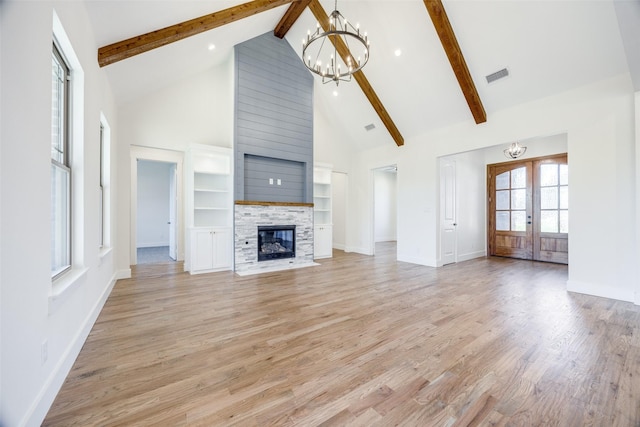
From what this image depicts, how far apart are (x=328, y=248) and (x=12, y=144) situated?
6.25 m

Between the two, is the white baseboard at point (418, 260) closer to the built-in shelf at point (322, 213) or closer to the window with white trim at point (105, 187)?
the built-in shelf at point (322, 213)

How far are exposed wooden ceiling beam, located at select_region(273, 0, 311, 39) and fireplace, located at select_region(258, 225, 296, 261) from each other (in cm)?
432

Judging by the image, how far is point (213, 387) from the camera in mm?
1814

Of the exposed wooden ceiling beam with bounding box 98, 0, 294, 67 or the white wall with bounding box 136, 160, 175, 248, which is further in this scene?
the white wall with bounding box 136, 160, 175, 248

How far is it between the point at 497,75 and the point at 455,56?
2.61ft

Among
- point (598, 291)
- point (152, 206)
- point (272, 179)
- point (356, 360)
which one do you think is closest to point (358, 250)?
point (272, 179)

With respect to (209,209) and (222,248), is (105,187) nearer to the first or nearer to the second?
(209,209)

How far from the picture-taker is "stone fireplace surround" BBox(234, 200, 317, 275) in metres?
5.41

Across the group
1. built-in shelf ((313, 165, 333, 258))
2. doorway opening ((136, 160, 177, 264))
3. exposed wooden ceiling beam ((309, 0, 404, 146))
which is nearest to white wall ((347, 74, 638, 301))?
exposed wooden ceiling beam ((309, 0, 404, 146))

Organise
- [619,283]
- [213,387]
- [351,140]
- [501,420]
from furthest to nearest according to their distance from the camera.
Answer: [351,140]
[619,283]
[213,387]
[501,420]

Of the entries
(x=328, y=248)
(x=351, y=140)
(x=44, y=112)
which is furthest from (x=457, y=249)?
(x=44, y=112)

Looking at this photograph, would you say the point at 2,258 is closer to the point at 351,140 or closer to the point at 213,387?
the point at 213,387

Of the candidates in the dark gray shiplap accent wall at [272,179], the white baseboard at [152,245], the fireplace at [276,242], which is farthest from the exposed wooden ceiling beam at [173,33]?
the white baseboard at [152,245]

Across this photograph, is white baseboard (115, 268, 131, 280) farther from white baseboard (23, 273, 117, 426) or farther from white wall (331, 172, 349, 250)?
white wall (331, 172, 349, 250)
